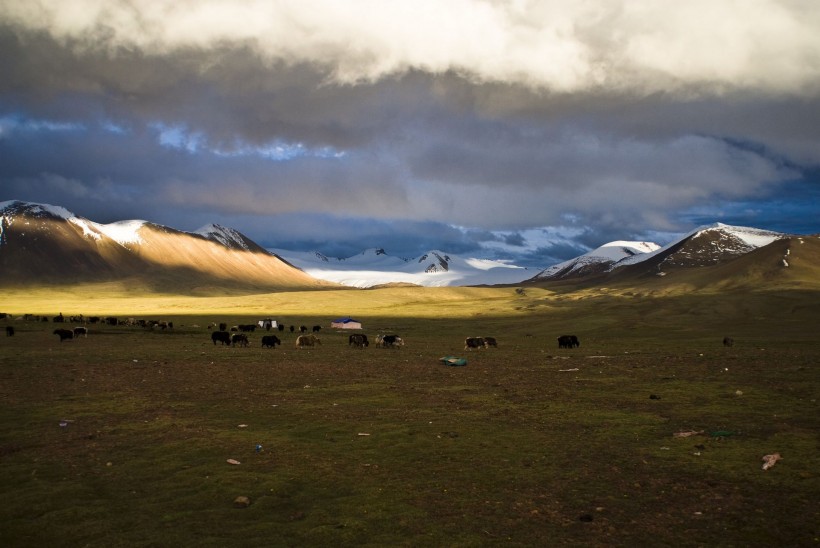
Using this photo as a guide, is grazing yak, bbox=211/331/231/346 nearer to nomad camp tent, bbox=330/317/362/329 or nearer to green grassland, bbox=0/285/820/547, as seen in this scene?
green grassland, bbox=0/285/820/547

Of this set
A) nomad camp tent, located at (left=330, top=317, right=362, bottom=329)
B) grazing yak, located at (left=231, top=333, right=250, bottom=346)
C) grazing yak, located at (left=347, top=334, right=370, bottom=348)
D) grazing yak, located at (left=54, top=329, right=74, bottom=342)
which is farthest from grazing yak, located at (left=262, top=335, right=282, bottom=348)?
nomad camp tent, located at (left=330, top=317, right=362, bottom=329)

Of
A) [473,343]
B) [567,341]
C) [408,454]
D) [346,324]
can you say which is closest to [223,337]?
[473,343]

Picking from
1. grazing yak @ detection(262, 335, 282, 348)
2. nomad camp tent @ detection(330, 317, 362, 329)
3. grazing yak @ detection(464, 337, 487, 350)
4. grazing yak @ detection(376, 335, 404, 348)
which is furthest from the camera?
nomad camp tent @ detection(330, 317, 362, 329)

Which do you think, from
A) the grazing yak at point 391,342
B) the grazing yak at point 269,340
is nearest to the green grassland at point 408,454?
the grazing yak at point 269,340

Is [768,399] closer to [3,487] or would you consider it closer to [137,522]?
[137,522]

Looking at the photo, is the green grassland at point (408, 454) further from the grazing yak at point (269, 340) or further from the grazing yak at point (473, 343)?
the grazing yak at point (269, 340)

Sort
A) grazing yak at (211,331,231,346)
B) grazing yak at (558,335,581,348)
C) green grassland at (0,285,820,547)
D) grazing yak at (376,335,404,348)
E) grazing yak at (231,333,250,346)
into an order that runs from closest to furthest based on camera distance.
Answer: green grassland at (0,285,820,547) < grazing yak at (376,335,404,348) < grazing yak at (558,335,581,348) < grazing yak at (231,333,250,346) < grazing yak at (211,331,231,346)

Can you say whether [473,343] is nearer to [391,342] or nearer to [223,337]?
[391,342]

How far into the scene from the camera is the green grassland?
36.7 feet

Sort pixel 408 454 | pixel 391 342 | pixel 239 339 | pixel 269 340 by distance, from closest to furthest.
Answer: pixel 408 454
pixel 269 340
pixel 391 342
pixel 239 339

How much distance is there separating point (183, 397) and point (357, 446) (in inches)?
453

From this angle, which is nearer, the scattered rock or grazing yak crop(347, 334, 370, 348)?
the scattered rock

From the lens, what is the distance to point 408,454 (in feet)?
53.1

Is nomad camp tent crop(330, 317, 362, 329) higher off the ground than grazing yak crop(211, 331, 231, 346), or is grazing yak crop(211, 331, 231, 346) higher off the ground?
grazing yak crop(211, 331, 231, 346)
